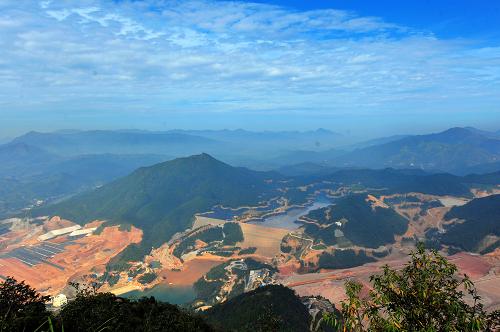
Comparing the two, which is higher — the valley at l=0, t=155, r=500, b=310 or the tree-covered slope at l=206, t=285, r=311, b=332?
the tree-covered slope at l=206, t=285, r=311, b=332

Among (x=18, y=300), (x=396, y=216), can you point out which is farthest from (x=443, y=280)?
(x=396, y=216)

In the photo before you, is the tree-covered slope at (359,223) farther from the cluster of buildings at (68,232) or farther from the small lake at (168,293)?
the cluster of buildings at (68,232)

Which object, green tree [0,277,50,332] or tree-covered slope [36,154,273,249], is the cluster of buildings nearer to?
tree-covered slope [36,154,273,249]

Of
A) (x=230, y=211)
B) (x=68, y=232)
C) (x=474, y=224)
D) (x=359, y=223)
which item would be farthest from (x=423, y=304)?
(x=230, y=211)

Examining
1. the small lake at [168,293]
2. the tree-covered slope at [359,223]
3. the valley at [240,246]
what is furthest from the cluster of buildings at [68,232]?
the tree-covered slope at [359,223]

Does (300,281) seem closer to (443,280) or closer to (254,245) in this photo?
(254,245)

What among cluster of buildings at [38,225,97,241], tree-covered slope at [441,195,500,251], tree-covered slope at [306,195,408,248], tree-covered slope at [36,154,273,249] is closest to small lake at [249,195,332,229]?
tree-covered slope at [306,195,408,248]
